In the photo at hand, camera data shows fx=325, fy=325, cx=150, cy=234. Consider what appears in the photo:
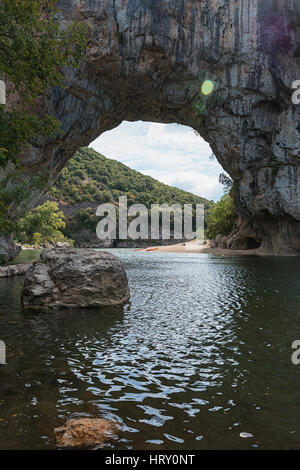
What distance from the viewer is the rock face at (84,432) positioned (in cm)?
393

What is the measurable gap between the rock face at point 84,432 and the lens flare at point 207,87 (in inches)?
1499

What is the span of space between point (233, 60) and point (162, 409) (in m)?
38.6

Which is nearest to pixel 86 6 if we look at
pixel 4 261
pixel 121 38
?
pixel 121 38

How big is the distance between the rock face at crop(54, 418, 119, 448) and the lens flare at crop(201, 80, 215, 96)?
3809 cm

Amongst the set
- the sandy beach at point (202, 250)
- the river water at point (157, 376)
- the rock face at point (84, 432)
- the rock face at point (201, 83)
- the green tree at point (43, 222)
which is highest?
the rock face at point (201, 83)

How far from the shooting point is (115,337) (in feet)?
28.0

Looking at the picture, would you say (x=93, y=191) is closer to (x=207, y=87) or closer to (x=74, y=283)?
(x=207, y=87)

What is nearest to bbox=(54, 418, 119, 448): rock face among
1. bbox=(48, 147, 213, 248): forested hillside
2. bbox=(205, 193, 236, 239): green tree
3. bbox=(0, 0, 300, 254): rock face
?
bbox=(0, 0, 300, 254): rock face

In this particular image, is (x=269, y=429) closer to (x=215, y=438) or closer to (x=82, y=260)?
(x=215, y=438)

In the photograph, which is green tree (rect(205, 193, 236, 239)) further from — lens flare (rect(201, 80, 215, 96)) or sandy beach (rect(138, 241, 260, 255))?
lens flare (rect(201, 80, 215, 96))

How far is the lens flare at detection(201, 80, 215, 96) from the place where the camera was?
3647 cm

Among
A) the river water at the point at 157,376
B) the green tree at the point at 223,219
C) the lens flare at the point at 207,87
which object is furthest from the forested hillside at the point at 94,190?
the river water at the point at 157,376

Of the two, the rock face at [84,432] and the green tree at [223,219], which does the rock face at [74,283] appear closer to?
the rock face at [84,432]

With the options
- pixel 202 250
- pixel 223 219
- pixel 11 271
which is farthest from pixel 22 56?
pixel 223 219
